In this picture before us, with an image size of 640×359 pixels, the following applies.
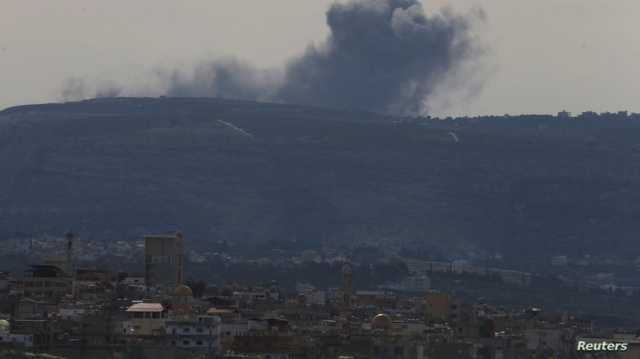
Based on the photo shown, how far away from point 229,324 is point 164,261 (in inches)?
1609

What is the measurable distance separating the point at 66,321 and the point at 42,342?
1144 centimetres

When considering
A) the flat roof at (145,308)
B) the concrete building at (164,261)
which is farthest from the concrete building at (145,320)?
the concrete building at (164,261)

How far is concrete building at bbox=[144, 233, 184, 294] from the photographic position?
146 meters

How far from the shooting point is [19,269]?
19462cm

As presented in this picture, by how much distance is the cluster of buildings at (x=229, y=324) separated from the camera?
10150 cm

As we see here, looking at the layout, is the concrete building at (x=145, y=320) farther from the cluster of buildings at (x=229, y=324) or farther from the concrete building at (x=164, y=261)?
the concrete building at (x=164, y=261)

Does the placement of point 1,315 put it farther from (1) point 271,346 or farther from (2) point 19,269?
(2) point 19,269

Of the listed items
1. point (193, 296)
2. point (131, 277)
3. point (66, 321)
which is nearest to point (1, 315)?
point (66, 321)

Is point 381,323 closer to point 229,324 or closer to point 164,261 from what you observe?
point 229,324

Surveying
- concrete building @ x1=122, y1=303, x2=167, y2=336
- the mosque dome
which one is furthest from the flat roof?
the mosque dome

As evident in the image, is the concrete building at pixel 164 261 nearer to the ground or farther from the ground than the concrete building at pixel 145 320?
farther from the ground

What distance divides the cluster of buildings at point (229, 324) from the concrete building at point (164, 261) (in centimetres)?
10

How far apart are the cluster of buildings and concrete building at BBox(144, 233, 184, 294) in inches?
3.8

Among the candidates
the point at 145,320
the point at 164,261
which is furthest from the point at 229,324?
the point at 164,261
